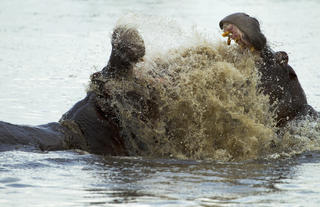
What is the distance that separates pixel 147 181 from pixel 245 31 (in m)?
2.08

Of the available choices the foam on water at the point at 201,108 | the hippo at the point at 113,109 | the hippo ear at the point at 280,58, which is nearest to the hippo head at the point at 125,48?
the hippo at the point at 113,109

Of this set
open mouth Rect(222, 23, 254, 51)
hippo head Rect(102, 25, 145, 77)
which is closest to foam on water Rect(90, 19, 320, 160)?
open mouth Rect(222, 23, 254, 51)

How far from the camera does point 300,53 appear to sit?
16.2 metres

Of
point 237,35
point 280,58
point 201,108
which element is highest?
point 237,35

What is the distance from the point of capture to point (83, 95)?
1236cm

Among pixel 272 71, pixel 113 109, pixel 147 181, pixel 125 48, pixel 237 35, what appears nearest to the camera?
pixel 147 181

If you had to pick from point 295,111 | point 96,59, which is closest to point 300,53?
point 96,59

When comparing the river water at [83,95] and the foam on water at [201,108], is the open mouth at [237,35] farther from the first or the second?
the river water at [83,95]

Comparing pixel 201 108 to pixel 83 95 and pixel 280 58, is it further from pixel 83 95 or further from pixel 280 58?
pixel 83 95

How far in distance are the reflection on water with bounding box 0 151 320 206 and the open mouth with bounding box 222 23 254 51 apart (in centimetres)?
125

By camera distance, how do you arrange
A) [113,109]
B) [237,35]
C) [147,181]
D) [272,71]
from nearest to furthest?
[147,181] < [113,109] < [237,35] < [272,71]

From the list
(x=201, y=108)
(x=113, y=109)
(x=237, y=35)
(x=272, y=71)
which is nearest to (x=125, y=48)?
(x=113, y=109)

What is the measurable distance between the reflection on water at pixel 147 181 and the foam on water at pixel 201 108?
242 mm

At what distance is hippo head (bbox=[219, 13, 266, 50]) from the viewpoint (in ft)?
24.0
